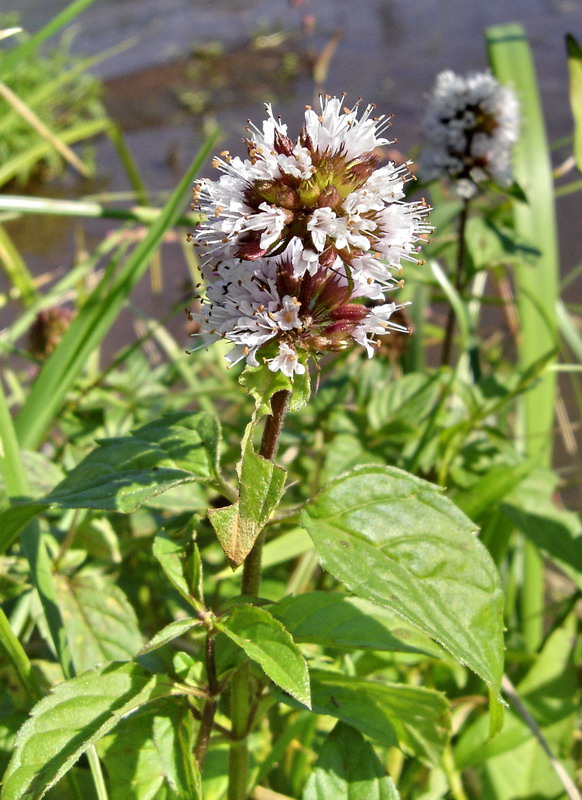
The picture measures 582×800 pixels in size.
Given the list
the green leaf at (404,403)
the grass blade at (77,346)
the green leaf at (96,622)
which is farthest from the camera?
the green leaf at (404,403)

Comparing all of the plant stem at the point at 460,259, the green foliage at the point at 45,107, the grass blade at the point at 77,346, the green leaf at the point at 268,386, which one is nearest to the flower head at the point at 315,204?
the green leaf at the point at 268,386

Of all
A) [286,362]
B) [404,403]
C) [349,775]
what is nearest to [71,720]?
[349,775]

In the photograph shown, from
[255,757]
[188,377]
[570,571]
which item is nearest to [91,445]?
[188,377]

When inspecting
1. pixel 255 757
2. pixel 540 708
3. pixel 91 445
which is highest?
pixel 91 445

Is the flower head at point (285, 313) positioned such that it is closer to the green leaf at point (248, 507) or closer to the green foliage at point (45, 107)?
the green leaf at point (248, 507)

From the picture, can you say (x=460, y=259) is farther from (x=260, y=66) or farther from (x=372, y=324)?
(x=260, y=66)

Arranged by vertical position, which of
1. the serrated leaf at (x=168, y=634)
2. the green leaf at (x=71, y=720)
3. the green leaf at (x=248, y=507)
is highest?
the green leaf at (x=248, y=507)

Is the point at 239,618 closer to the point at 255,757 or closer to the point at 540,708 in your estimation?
the point at 255,757

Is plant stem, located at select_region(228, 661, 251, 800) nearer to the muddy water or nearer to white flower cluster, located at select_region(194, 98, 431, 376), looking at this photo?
white flower cluster, located at select_region(194, 98, 431, 376)
